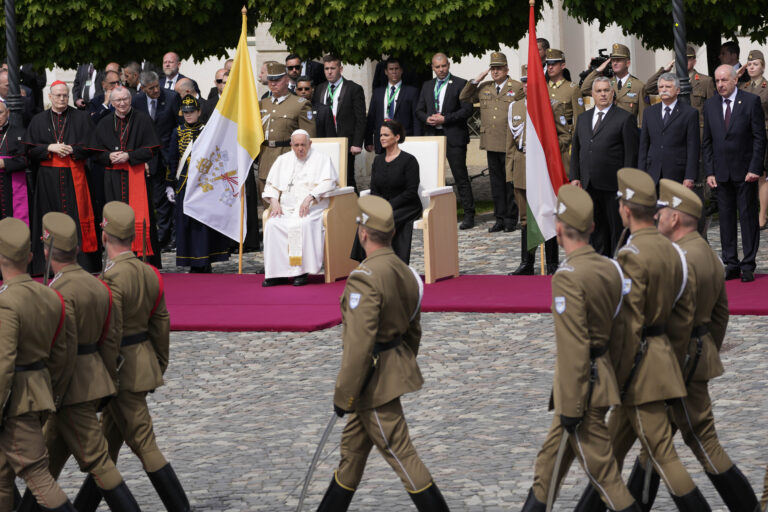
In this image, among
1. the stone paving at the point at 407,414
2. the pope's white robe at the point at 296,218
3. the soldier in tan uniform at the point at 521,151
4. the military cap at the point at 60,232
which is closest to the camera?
the military cap at the point at 60,232

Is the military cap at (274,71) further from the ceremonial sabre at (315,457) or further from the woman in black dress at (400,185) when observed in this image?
the ceremonial sabre at (315,457)

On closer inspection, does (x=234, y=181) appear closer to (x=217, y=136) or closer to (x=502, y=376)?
(x=217, y=136)

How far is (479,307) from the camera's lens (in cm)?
1223

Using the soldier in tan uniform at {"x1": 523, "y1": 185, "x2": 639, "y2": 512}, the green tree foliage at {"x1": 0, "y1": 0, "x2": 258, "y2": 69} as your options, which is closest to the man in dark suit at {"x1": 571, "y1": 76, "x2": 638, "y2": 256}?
the green tree foliage at {"x1": 0, "y1": 0, "x2": 258, "y2": 69}

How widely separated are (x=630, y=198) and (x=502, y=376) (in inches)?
136

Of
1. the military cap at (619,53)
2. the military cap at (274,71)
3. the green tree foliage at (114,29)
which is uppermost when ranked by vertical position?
the green tree foliage at (114,29)

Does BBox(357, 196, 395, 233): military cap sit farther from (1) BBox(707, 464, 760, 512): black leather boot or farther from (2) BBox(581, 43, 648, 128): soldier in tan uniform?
(2) BBox(581, 43, 648, 128): soldier in tan uniform

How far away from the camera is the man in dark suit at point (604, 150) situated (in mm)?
13156

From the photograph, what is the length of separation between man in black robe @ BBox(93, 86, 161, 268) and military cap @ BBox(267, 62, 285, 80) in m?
1.52

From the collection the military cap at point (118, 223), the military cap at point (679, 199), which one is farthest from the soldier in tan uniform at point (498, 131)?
the military cap at point (118, 223)

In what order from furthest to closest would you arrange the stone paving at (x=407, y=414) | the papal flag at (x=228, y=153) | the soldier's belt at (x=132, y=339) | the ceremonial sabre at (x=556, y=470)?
the papal flag at (x=228, y=153), the stone paving at (x=407, y=414), the soldier's belt at (x=132, y=339), the ceremonial sabre at (x=556, y=470)

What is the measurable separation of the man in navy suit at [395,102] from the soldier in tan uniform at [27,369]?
11.6 metres

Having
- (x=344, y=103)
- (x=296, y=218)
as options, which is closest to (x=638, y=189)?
(x=296, y=218)

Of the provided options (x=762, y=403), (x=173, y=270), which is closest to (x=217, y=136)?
(x=173, y=270)
